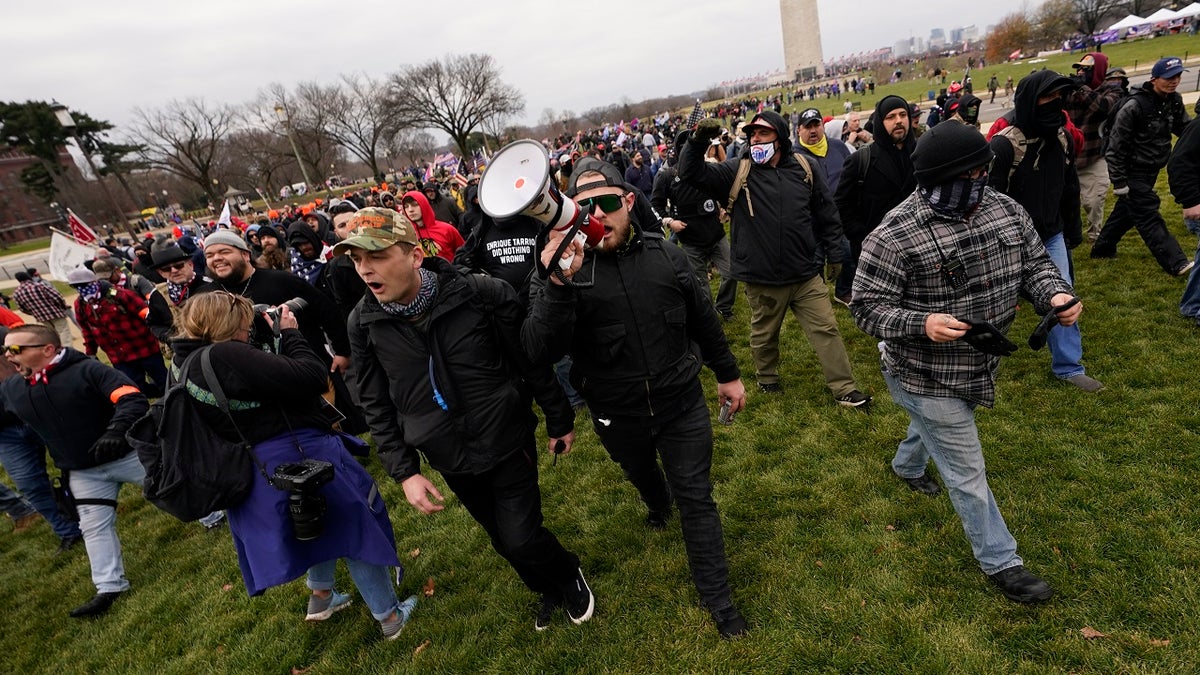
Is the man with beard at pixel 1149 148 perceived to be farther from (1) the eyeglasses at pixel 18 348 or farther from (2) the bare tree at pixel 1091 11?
(2) the bare tree at pixel 1091 11

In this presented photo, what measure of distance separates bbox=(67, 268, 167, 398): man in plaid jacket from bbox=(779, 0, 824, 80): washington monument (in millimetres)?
84732

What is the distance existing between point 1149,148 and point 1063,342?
2.31m

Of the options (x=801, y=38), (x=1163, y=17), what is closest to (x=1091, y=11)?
(x=1163, y=17)

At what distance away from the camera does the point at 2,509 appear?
5.70m

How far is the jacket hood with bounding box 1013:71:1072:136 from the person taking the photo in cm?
371

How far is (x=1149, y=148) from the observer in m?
4.98

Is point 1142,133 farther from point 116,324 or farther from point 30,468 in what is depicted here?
point 116,324

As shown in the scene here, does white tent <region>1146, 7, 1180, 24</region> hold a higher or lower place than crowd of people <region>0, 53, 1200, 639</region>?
higher

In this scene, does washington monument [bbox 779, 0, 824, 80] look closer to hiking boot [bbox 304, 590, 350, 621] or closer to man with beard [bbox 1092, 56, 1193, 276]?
man with beard [bbox 1092, 56, 1193, 276]

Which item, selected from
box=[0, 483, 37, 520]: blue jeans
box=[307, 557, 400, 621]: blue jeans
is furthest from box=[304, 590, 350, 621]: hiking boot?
box=[0, 483, 37, 520]: blue jeans

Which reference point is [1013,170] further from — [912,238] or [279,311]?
[279,311]

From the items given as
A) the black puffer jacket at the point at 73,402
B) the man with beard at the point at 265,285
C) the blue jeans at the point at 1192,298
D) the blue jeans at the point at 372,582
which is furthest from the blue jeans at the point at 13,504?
the blue jeans at the point at 1192,298

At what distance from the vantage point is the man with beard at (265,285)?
4348 millimetres

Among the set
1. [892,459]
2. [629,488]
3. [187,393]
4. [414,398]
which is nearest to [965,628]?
[892,459]
